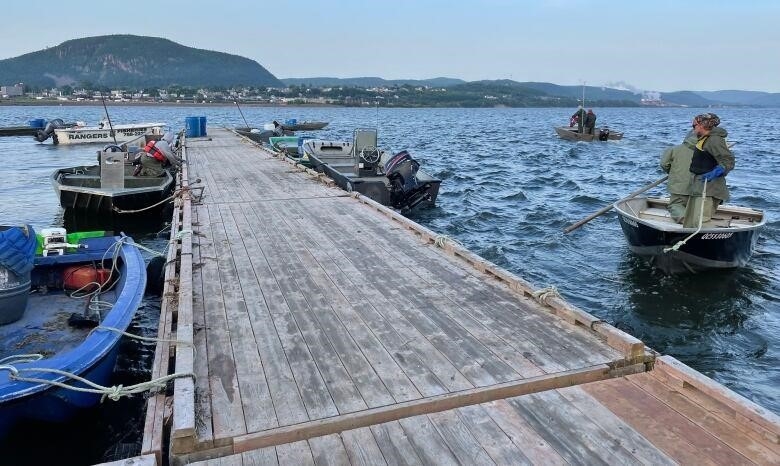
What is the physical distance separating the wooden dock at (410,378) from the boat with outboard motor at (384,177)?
7586 mm

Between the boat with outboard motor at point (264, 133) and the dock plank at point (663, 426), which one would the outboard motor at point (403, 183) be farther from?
the boat with outboard motor at point (264, 133)

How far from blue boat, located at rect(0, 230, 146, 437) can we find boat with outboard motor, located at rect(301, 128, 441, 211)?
22.2ft

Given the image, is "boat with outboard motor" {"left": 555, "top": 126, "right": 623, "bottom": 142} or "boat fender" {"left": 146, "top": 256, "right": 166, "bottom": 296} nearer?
"boat fender" {"left": 146, "top": 256, "right": 166, "bottom": 296}

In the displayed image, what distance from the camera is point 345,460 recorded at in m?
3.23

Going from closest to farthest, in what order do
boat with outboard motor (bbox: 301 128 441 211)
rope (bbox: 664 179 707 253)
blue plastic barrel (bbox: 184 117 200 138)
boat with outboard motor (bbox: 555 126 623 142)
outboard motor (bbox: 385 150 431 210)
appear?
rope (bbox: 664 179 707 253) < boat with outboard motor (bbox: 301 128 441 211) < outboard motor (bbox: 385 150 431 210) < blue plastic barrel (bbox: 184 117 200 138) < boat with outboard motor (bbox: 555 126 623 142)

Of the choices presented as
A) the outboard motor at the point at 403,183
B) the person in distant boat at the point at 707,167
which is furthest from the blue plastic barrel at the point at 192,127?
the person in distant boat at the point at 707,167

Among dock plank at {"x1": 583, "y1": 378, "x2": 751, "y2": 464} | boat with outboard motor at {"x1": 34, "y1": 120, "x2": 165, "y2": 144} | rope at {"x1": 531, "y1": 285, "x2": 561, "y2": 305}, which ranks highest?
boat with outboard motor at {"x1": 34, "y1": 120, "x2": 165, "y2": 144}

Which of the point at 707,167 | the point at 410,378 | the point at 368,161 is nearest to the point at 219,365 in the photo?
the point at 410,378

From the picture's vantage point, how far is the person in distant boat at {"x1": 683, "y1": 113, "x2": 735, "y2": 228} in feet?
29.1

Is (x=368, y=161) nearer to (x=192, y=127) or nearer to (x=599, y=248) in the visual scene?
(x=599, y=248)

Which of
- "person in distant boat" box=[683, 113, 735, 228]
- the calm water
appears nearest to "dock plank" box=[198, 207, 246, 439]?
the calm water

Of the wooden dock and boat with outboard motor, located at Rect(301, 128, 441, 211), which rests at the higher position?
boat with outboard motor, located at Rect(301, 128, 441, 211)

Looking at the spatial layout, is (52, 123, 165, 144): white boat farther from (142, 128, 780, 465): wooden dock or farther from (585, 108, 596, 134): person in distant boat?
(142, 128, 780, 465): wooden dock

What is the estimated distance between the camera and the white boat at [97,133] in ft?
113
